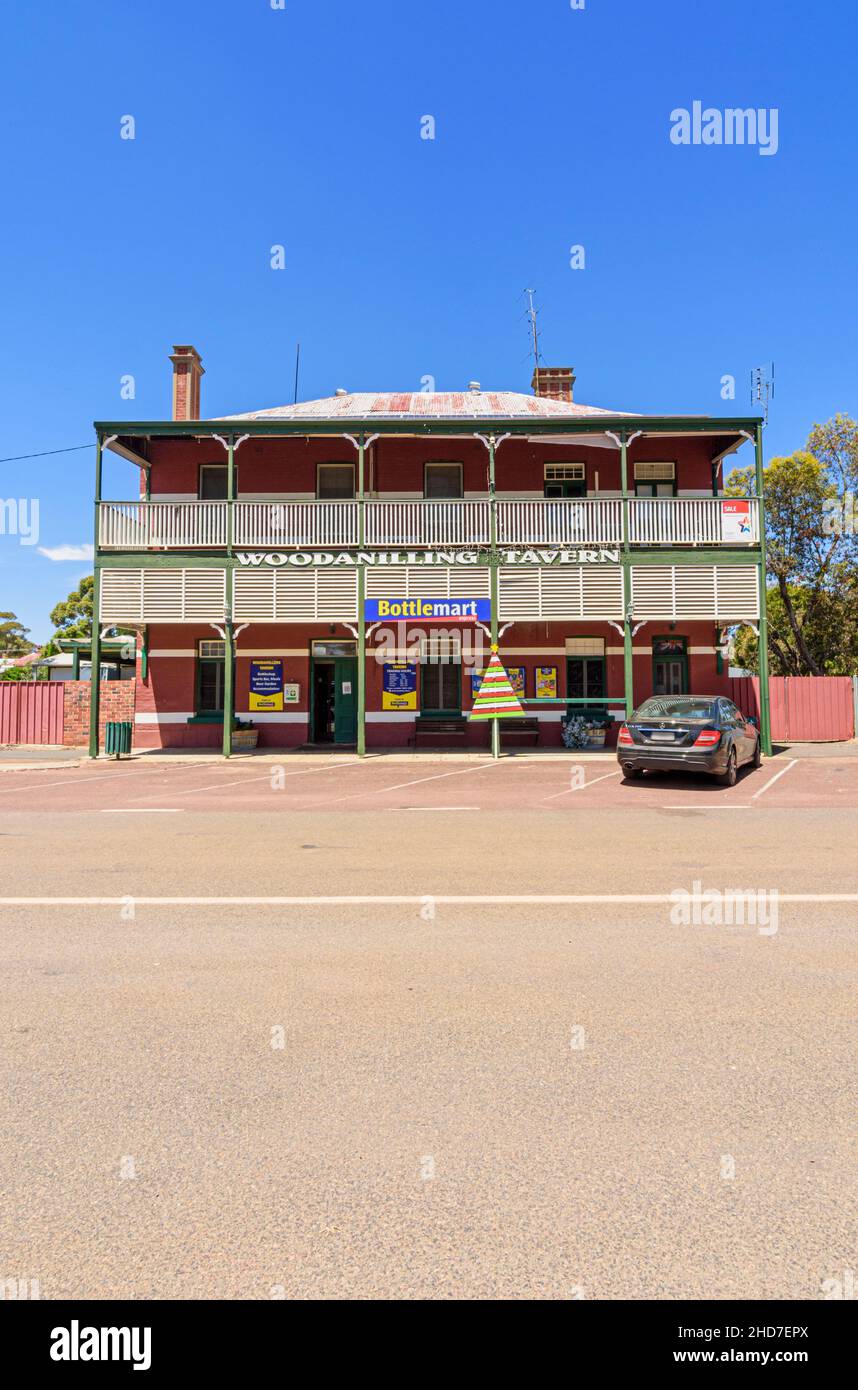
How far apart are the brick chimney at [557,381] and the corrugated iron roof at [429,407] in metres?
0.38

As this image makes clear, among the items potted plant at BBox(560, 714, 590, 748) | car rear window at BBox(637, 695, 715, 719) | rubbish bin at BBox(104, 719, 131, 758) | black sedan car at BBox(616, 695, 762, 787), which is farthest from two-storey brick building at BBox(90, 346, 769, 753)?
black sedan car at BBox(616, 695, 762, 787)

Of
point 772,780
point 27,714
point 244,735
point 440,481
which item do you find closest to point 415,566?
point 440,481

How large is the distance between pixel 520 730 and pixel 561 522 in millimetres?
5470

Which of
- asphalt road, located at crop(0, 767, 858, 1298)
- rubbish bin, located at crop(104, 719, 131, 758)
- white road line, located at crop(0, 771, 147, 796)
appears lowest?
asphalt road, located at crop(0, 767, 858, 1298)

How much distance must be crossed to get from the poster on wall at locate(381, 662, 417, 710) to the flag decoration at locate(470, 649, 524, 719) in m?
3.77

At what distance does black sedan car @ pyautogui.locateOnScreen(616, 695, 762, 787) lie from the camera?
13.7 metres

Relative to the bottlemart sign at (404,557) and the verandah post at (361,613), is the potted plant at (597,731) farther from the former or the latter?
the verandah post at (361,613)

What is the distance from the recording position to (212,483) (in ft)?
77.5

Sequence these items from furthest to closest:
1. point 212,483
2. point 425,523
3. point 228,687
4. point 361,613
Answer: point 212,483
point 425,523
point 228,687
point 361,613

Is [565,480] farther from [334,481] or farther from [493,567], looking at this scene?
[334,481]

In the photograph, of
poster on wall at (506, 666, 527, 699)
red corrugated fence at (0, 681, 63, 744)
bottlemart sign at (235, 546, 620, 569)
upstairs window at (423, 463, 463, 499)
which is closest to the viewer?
bottlemart sign at (235, 546, 620, 569)

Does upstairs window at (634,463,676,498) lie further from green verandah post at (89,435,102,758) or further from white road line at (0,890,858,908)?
white road line at (0,890,858,908)

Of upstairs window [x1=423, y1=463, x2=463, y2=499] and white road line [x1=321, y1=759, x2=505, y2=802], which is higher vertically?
upstairs window [x1=423, y1=463, x2=463, y2=499]

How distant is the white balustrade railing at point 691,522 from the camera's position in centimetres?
2055
